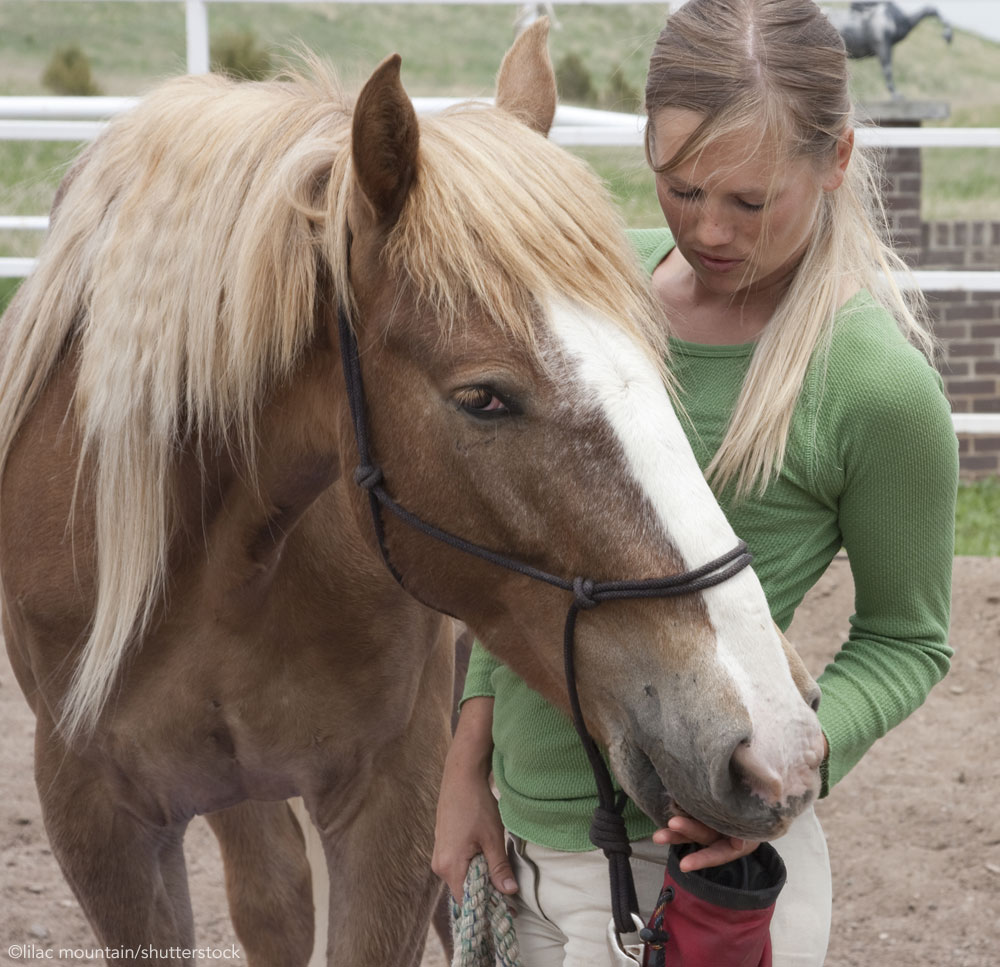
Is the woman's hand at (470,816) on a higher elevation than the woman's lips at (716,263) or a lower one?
lower

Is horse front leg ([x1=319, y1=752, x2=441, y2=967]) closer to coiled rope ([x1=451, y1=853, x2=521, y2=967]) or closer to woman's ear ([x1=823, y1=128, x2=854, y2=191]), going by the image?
coiled rope ([x1=451, y1=853, x2=521, y2=967])

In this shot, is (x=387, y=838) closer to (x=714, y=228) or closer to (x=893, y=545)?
(x=893, y=545)

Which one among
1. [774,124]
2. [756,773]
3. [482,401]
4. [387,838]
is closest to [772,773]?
[756,773]

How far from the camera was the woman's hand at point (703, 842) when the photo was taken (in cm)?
138

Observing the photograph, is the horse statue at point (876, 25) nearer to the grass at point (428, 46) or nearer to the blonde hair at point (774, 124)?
the grass at point (428, 46)

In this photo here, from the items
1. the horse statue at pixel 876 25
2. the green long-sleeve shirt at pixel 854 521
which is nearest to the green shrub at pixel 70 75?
the horse statue at pixel 876 25

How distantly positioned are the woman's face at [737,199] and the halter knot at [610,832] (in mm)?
670

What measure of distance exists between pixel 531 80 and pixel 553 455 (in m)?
0.72

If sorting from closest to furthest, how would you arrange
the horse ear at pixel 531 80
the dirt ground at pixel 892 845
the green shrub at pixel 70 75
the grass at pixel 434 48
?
the horse ear at pixel 531 80 → the dirt ground at pixel 892 845 → the green shrub at pixel 70 75 → the grass at pixel 434 48

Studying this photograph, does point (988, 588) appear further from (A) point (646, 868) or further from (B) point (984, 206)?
(B) point (984, 206)

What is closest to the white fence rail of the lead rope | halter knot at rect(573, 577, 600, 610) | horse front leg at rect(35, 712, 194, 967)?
horse front leg at rect(35, 712, 194, 967)

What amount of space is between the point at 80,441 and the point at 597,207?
0.83 metres

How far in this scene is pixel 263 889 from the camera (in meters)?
2.81

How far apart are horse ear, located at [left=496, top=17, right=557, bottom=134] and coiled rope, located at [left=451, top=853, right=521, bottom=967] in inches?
40.9
